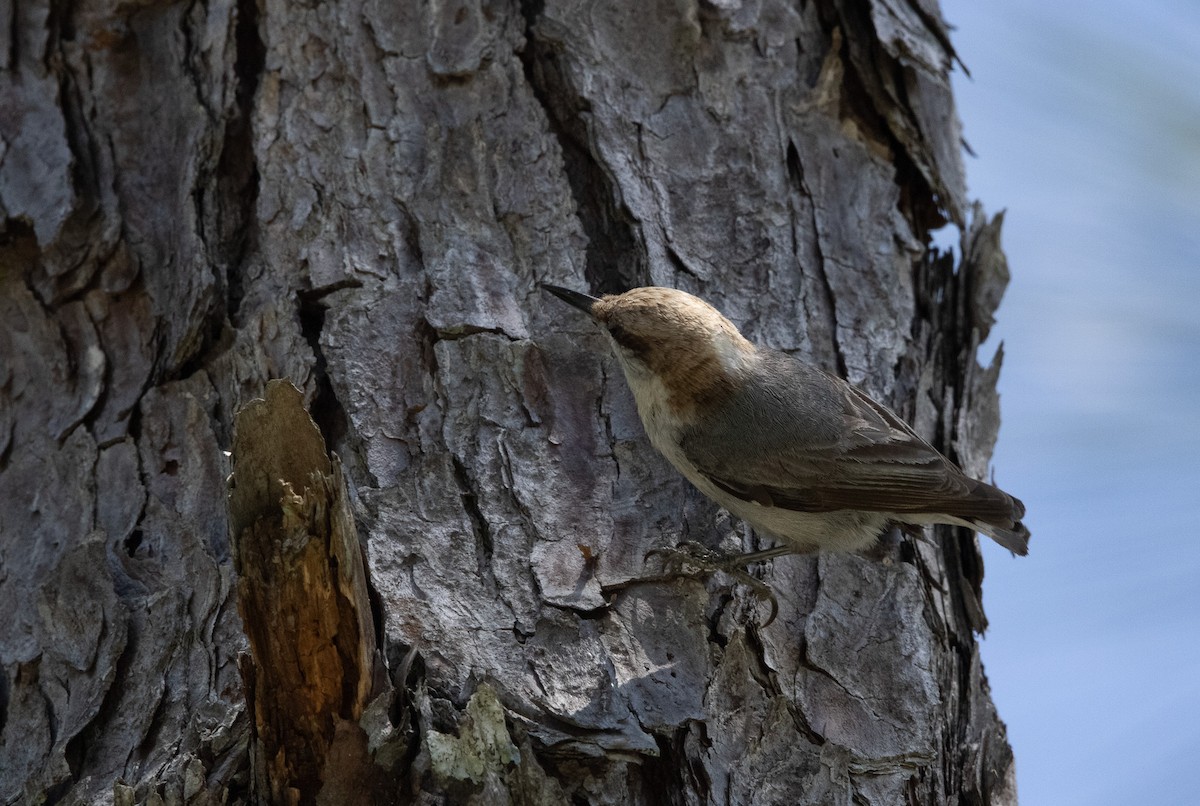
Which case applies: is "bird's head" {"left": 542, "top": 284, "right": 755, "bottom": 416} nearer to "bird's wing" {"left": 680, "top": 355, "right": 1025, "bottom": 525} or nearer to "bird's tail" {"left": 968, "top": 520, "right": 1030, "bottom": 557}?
"bird's wing" {"left": 680, "top": 355, "right": 1025, "bottom": 525}

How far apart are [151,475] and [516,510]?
912 millimetres

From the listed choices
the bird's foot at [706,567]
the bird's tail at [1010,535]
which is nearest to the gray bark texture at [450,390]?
the bird's foot at [706,567]

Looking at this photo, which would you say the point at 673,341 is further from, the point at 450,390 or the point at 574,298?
the point at 450,390

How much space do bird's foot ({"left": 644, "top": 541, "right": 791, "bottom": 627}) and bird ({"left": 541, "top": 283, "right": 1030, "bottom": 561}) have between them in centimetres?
19

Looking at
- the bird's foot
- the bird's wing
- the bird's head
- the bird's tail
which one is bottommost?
the bird's foot

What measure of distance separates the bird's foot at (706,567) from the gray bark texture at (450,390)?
1.3 inches

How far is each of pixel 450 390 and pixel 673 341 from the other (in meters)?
0.62

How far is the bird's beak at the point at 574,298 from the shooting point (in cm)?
294

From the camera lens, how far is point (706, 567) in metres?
2.59

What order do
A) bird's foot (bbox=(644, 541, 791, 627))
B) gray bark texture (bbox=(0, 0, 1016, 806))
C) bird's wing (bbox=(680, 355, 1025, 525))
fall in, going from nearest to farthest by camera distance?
gray bark texture (bbox=(0, 0, 1016, 806))
bird's foot (bbox=(644, 541, 791, 627))
bird's wing (bbox=(680, 355, 1025, 525))

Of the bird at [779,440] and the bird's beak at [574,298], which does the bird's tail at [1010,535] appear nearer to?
the bird at [779,440]

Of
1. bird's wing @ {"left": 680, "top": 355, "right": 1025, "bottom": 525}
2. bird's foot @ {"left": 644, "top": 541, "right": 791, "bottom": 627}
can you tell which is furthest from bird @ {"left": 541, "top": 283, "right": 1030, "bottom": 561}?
bird's foot @ {"left": 644, "top": 541, "right": 791, "bottom": 627}

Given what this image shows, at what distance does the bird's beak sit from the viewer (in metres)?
2.94

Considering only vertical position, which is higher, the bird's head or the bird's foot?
the bird's head
